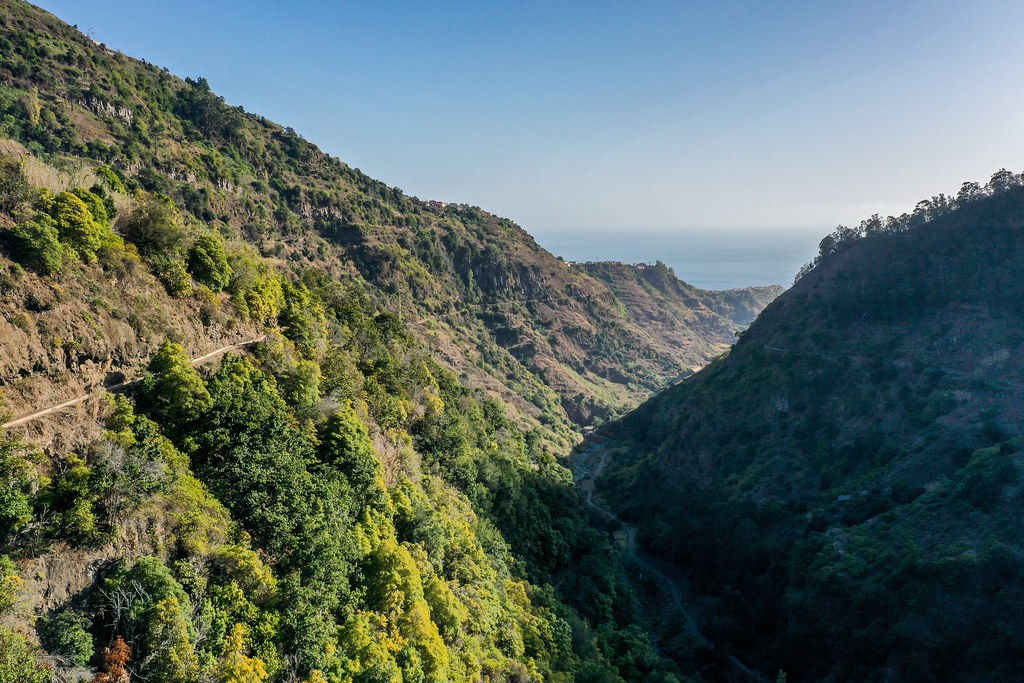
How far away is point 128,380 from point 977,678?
38222 mm

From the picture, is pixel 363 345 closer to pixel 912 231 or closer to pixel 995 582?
pixel 995 582

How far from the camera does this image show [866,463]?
4188 centimetres

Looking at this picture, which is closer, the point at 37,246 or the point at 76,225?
the point at 37,246

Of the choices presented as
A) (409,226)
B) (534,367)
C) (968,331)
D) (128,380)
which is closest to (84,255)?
(128,380)

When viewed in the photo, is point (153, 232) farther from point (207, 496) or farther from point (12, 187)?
point (207, 496)

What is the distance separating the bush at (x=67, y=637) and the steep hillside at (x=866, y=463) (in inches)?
1385

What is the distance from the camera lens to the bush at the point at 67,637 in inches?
384

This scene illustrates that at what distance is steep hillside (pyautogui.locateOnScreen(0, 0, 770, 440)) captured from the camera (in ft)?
184

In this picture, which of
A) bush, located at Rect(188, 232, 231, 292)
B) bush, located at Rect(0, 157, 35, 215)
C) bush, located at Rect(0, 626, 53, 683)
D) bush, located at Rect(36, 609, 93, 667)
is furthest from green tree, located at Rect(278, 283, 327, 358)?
bush, located at Rect(0, 626, 53, 683)

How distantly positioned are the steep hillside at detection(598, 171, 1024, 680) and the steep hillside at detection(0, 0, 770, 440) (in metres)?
30.0

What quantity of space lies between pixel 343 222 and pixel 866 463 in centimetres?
7513

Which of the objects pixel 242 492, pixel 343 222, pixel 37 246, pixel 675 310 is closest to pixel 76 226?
pixel 37 246

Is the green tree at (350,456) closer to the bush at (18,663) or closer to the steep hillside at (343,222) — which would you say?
the bush at (18,663)

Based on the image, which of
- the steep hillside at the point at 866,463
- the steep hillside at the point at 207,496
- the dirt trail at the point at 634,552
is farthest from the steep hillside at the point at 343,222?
the steep hillside at the point at 866,463
